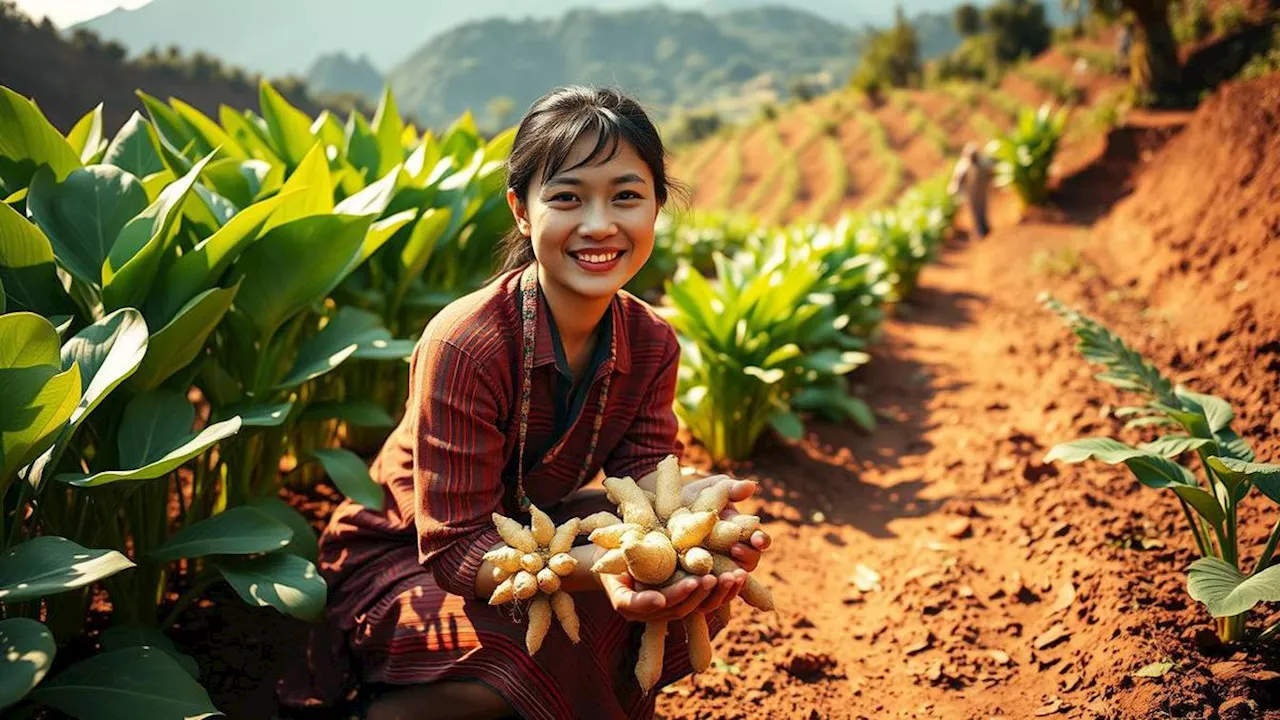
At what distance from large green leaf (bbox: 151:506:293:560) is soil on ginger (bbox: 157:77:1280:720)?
1.20 ft

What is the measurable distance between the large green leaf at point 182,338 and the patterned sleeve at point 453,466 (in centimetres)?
43

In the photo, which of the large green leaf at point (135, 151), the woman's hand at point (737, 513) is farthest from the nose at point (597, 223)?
the large green leaf at point (135, 151)

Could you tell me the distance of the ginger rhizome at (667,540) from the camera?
121cm

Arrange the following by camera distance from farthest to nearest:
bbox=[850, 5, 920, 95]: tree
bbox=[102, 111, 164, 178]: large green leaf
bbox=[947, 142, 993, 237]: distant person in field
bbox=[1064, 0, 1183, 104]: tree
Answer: bbox=[850, 5, 920, 95]: tree
bbox=[947, 142, 993, 237]: distant person in field
bbox=[1064, 0, 1183, 104]: tree
bbox=[102, 111, 164, 178]: large green leaf

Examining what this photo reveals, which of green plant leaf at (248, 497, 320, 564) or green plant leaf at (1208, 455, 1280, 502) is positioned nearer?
green plant leaf at (1208, 455, 1280, 502)

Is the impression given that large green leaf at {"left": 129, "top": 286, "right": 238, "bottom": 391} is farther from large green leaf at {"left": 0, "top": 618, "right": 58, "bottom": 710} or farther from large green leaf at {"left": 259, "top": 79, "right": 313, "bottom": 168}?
large green leaf at {"left": 259, "top": 79, "right": 313, "bottom": 168}

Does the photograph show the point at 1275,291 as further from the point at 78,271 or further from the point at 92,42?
the point at 92,42

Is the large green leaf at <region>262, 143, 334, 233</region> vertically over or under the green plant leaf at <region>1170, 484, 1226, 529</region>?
over

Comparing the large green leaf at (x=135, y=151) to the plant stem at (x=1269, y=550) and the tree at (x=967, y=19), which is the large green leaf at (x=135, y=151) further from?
the tree at (x=967, y=19)

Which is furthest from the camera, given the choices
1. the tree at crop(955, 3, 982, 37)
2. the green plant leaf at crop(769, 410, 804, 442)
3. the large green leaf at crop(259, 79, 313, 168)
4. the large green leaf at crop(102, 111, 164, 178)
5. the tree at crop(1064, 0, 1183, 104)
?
the tree at crop(955, 3, 982, 37)

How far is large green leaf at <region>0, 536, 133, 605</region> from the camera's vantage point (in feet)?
3.58

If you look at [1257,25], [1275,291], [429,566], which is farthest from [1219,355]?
[1257,25]

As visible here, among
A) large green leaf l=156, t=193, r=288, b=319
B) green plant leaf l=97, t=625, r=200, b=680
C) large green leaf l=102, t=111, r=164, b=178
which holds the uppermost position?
large green leaf l=102, t=111, r=164, b=178

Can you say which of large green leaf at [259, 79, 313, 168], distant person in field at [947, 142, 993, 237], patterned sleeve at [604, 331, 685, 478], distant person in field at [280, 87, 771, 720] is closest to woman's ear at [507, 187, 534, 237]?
distant person in field at [280, 87, 771, 720]
